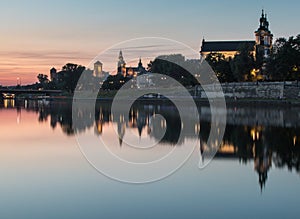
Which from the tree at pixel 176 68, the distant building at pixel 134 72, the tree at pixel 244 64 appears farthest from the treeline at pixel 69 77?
the tree at pixel 244 64

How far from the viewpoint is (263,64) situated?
239ft

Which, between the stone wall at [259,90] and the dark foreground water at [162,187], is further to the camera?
the stone wall at [259,90]

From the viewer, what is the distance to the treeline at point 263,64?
62500 millimetres

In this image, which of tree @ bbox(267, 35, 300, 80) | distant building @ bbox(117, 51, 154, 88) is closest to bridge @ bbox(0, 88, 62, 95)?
distant building @ bbox(117, 51, 154, 88)

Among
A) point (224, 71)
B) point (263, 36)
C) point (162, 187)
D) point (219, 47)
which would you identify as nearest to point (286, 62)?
point (224, 71)

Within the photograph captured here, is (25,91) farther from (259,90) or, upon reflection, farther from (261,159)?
(261,159)

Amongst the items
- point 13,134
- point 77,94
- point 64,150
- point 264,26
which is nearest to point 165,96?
point 264,26

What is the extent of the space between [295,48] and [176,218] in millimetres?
57384

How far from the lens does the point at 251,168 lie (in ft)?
50.8

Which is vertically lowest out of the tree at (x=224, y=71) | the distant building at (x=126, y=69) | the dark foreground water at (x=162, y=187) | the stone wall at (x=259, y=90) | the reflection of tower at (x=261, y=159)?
the dark foreground water at (x=162, y=187)

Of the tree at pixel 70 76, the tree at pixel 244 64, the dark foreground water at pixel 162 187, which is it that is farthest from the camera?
the tree at pixel 70 76

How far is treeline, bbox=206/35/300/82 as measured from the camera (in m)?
62.5

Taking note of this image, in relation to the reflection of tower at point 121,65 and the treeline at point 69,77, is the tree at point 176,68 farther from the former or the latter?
the reflection of tower at point 121,65

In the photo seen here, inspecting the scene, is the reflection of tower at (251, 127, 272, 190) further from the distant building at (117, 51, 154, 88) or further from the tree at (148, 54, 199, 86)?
the distant building at (117, 51, 154, 88)
